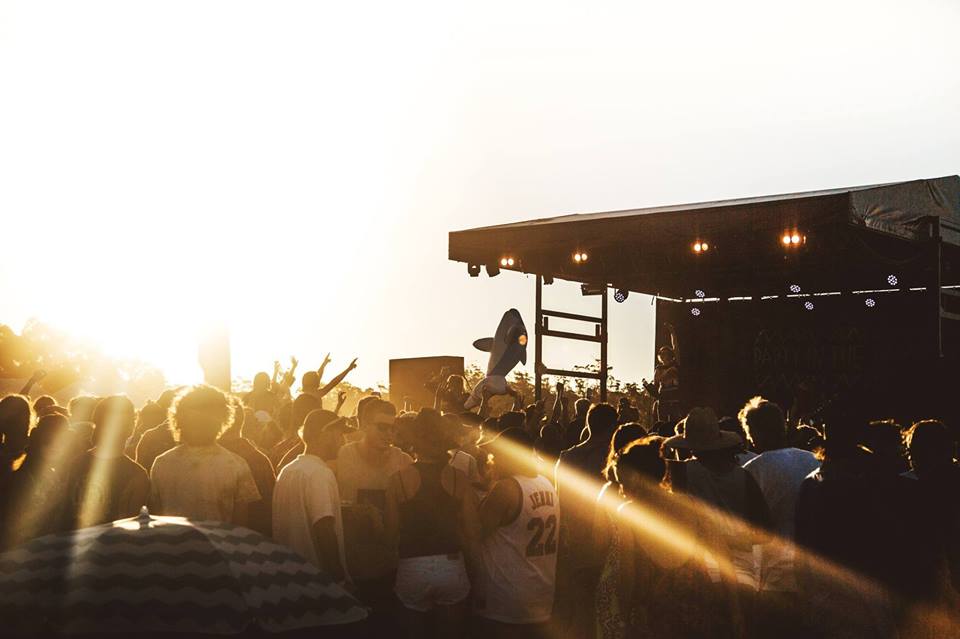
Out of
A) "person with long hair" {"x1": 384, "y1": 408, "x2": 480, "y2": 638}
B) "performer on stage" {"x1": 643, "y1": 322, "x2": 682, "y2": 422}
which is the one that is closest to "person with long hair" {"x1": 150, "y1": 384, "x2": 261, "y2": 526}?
"person with long hair" {"x1": 384, "y1": 408, "x2": 480, "y2": 638}

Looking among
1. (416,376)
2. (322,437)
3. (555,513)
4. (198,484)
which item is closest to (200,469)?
(198,484)

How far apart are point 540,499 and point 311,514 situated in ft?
3.95

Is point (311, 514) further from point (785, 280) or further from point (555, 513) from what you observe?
point (785, 280)

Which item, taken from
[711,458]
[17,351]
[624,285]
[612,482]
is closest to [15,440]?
[612,482]

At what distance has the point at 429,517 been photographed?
5328 millimetres

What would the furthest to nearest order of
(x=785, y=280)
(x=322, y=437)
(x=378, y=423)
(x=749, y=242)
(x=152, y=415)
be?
(x=785, y=280) < (x=749, y=242) < (x=152, y=415) < (x=378, y=423) < (x=322, y=437)

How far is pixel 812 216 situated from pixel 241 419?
327 inches

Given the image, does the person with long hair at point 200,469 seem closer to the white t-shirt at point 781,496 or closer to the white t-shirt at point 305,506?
the white t-shirt at point 305,506

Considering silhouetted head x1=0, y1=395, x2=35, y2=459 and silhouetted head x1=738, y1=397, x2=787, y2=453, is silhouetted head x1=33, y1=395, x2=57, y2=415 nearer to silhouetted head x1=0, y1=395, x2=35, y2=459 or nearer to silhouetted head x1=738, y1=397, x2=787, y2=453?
silhouetted head x1=0, y1=395, x2=35, y2=459

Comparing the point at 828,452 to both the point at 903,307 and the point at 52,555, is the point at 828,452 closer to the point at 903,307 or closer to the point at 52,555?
the point at 52,555

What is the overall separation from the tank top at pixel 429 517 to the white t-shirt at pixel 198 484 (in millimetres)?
839

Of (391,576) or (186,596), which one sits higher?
(186,596)

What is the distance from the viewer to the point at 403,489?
5344mm

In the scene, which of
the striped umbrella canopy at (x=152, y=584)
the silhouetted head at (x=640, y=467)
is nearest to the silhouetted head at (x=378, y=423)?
the silhouetted head at (x=640, y=467)
